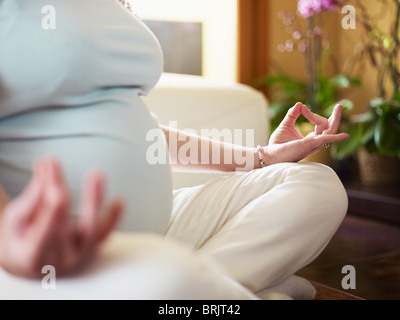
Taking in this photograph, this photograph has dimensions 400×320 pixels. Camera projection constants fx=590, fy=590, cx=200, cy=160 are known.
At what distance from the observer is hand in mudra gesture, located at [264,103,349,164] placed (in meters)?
1.14

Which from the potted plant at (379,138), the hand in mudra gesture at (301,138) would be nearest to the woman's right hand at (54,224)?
the hand in mudra gesture at (301,138)

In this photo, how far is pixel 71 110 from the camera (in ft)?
3.17

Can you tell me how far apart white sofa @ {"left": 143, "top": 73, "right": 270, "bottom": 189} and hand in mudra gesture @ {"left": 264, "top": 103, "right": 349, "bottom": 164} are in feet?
1.88

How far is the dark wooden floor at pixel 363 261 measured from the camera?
65.4 inches

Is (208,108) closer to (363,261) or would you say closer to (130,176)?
(363,261)

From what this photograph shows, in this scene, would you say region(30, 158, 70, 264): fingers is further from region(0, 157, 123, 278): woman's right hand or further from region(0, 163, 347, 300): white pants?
region(0, 163, 347, 300): white pants

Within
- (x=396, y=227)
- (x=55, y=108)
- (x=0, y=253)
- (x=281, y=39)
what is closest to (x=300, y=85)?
(x=281, y=39)

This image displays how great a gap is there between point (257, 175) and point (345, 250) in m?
1.20

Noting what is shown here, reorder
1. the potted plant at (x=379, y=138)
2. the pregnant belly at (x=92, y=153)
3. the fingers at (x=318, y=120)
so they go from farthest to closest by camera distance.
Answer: the potted plant at (x=379, y=138), the fingers at (x=318, y=120), the pregnant belly at (x=92, y=153)

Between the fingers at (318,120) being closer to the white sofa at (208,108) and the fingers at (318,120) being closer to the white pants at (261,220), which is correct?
the white pants at (261,220)

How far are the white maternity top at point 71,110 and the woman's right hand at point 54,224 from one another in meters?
0.32

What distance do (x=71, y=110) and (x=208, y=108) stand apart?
1.03 metres

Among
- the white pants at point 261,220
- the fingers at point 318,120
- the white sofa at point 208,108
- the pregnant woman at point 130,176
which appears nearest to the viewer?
the pregnant woman at point 130,176

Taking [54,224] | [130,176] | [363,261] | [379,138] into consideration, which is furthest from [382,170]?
[54,224]
